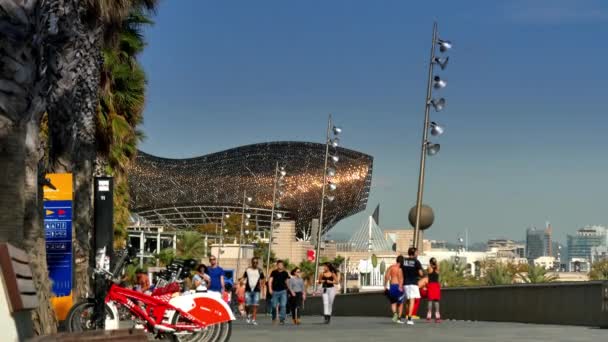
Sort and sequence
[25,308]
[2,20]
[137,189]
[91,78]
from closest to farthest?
[25,308], [2,20], [91,78], [137,189]

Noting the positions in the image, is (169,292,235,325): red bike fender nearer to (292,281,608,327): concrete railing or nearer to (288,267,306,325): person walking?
(292,281,608,327): concrete railing

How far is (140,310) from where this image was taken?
504 inches

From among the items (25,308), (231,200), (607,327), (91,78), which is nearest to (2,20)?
(25,308)

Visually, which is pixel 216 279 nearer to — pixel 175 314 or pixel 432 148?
pixel 432 148

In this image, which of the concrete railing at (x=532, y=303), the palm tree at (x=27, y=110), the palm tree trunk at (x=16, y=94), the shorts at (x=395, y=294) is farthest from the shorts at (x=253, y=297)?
the palm tree trunk at (x=16, y=94)

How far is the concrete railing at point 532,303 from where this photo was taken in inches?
887

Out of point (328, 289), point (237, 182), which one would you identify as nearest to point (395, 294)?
point (328, 289)

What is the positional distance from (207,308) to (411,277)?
38.4ft

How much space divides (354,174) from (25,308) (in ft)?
567

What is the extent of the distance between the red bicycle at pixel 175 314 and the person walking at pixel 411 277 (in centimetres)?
1121

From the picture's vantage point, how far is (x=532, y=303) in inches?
1000

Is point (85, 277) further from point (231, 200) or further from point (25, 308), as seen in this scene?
point (231, 200)

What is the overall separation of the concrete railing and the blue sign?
9.95 metres

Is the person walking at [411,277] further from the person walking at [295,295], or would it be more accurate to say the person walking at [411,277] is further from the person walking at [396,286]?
the person walking at [295,295]
